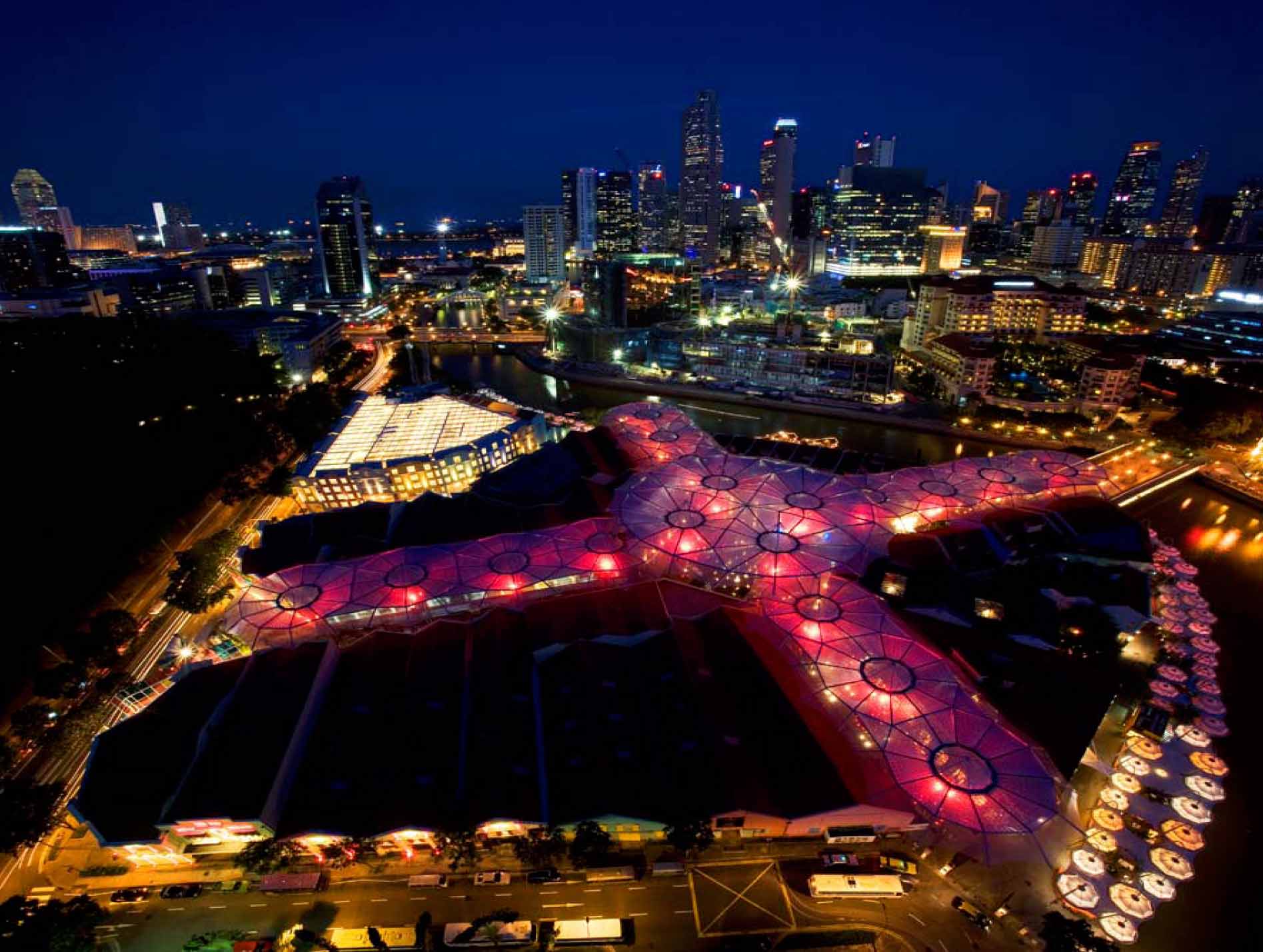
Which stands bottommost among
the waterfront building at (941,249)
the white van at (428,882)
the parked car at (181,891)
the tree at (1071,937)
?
the parked car at (181,891)

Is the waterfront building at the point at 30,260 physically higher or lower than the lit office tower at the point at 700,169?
lower

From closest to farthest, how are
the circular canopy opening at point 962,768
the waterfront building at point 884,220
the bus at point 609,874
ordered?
the bus at point 609,874
the circular canopy opening at point 962,768
the waterfront building at point 884,220

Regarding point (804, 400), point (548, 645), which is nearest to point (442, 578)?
point (548, 645)

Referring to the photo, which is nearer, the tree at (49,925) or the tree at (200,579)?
the tree at (49,925)

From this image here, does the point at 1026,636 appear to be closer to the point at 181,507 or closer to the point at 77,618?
the point at 77,618

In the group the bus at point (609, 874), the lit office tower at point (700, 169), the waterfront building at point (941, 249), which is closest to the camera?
the bus at point (609, 874)

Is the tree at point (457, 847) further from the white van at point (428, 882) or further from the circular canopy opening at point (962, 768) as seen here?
the circular canopy opening at point (962, 768)

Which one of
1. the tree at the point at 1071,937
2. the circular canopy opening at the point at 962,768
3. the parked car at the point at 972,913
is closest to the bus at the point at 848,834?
the parked car at the point at 972,913
